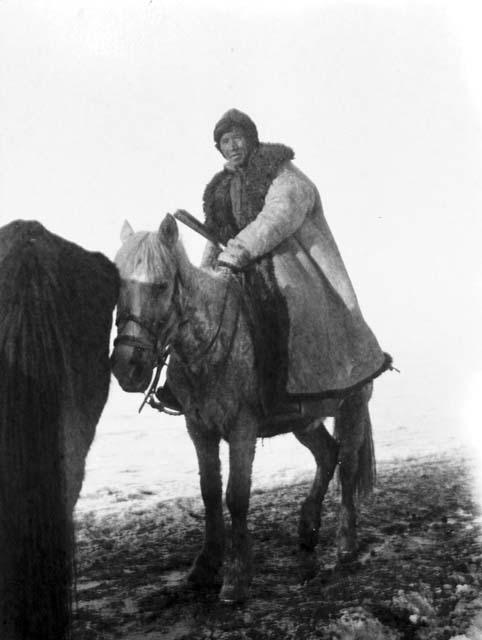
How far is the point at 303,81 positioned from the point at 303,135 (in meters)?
0.33

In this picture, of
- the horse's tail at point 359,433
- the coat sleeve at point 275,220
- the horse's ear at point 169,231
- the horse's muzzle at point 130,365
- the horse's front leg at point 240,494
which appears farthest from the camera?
the horse's tail at point 359,433

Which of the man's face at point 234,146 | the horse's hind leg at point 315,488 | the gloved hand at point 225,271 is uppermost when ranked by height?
the man's face at point 234,146

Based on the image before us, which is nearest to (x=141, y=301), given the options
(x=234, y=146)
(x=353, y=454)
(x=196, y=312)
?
(x=196, y=312)

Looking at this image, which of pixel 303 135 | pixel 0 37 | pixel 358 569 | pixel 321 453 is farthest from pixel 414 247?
pixel 0 37

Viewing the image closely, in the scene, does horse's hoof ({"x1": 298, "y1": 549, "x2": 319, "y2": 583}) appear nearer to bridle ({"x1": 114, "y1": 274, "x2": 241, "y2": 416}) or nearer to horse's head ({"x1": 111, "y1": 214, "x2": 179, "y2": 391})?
bridle ({"x1": 114, "y1": 274, "x2": 241, "y2": 416})

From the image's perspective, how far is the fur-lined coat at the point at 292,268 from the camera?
13.3ft

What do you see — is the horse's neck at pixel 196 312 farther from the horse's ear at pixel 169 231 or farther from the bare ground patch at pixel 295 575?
the bare ground patch at pixel 295 575

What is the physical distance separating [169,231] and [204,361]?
0.72 metres

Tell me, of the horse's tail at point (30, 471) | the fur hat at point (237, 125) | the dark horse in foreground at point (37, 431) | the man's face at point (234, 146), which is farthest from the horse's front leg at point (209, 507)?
the fur hat at point (237, 125)

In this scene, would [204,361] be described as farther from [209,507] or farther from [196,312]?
[209,507]

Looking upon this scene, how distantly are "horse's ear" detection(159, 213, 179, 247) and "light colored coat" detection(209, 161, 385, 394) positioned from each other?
0.49 meters

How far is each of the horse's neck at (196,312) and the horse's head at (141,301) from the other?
0.61 ft

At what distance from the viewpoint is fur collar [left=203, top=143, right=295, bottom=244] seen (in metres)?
4.18

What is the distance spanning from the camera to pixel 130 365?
333 cm
